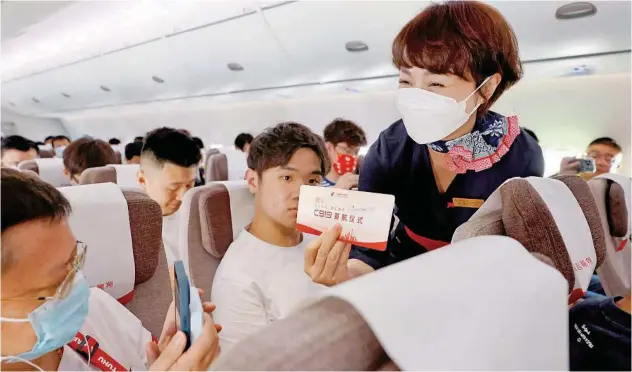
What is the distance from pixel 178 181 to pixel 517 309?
7.68 feet

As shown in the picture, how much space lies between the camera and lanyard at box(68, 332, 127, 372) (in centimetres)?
120

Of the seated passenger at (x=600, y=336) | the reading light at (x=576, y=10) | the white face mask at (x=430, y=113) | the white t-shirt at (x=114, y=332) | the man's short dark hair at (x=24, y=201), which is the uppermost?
the reading light at (x=576, y=10)

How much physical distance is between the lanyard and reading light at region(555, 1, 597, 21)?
11.7 feet

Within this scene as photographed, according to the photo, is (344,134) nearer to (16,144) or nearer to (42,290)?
(42,290)

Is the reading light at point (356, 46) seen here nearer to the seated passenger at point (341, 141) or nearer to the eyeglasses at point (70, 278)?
the seated passenger at point (341, 141)

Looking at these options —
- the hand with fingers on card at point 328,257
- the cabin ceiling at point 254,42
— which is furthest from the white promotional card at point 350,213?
the cabin ceiling at point 254,42

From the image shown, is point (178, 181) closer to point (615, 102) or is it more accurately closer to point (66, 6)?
point (66, 6)

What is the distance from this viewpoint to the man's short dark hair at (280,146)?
73.4 inches

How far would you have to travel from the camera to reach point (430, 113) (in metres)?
1.39

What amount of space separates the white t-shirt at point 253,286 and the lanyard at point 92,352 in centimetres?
40

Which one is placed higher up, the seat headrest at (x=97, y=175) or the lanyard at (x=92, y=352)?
the seat headrest at (x=97, y=175)

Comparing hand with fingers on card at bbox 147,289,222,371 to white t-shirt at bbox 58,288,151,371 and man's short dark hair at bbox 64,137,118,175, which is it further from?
man's short dark hair at bbox 64,137,118,175

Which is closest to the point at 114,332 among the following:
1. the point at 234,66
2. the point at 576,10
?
the point at 576,10

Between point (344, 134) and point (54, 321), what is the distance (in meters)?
3.08
